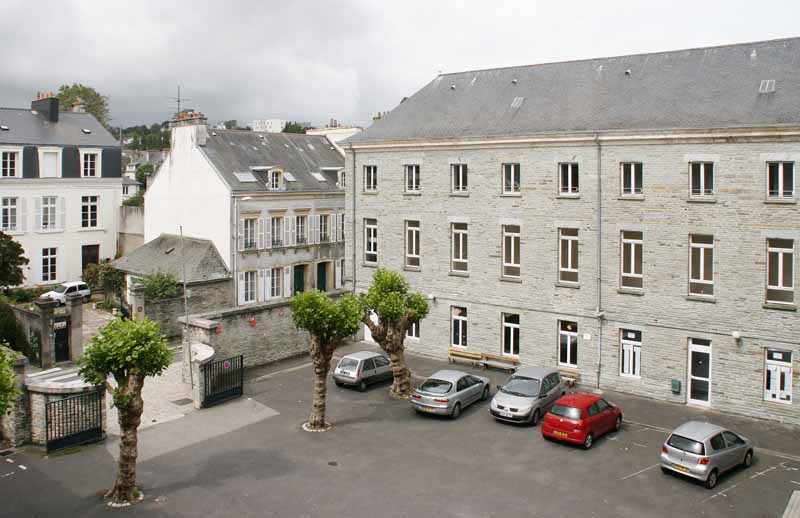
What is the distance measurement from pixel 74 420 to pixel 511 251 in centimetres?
1784

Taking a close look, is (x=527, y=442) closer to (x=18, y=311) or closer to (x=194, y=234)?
(x=18, y=311)

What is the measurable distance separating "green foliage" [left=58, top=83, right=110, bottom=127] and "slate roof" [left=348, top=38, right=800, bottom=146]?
59.2 m

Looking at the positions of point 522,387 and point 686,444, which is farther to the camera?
point 522,387

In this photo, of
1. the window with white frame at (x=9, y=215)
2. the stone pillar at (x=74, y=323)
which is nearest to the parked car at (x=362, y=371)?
the stone pillar at (x=74, y=323)

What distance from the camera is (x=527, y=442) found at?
21797mm

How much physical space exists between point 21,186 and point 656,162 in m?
39.1

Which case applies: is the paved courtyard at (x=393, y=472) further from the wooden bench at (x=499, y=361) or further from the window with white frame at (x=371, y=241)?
the window with white frame at (x=371, y=241)

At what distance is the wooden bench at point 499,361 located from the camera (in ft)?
96.6

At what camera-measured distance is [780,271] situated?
2361 centimetres

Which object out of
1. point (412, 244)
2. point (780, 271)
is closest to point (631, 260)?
point (780, 271)

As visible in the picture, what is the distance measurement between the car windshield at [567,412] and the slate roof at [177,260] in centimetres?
2310

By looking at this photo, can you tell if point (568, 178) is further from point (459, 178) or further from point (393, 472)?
point (393, 472)

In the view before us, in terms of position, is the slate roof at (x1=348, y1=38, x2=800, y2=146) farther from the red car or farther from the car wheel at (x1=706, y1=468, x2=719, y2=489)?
Answer: the car wheel at (x1=706, y1=468, x2=719, y2=489)

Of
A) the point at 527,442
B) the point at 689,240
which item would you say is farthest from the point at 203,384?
the point at 689,240
